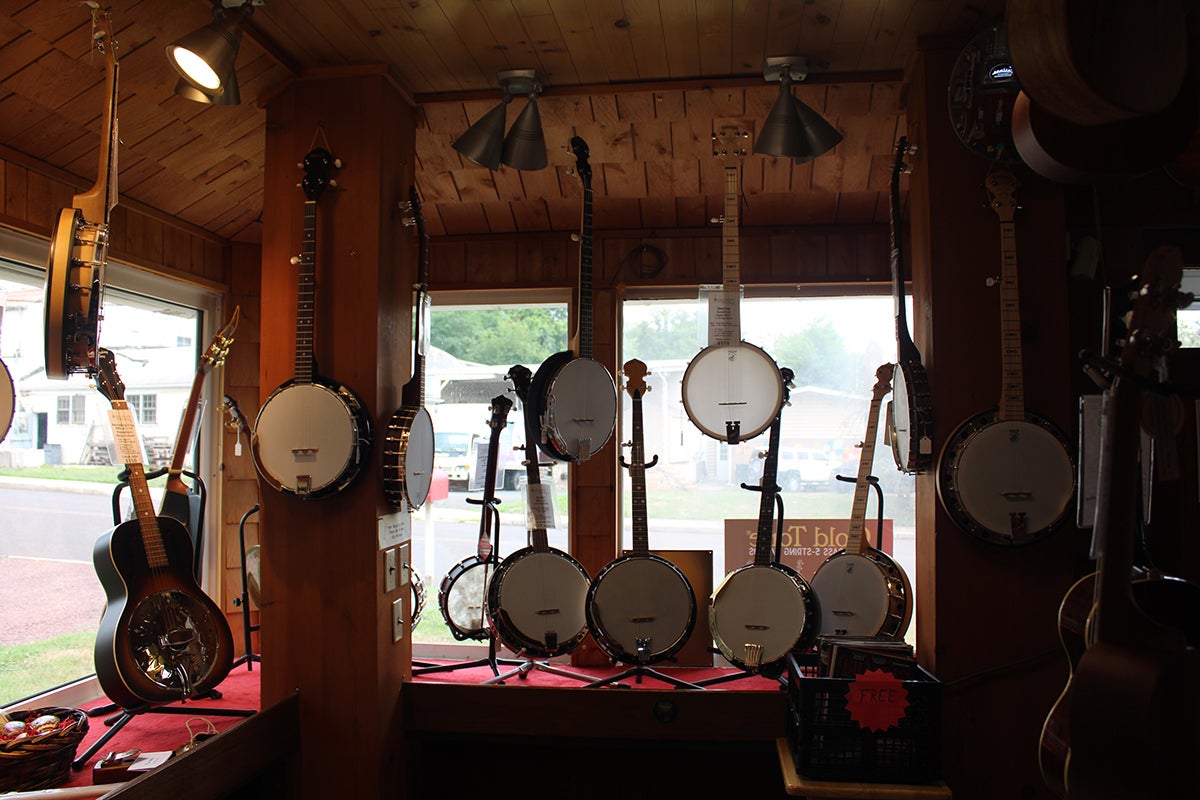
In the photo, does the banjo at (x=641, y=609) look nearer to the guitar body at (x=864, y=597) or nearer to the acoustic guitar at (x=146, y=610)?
the guitar body at (x=864, y=597)

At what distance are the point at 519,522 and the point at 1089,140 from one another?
284cm

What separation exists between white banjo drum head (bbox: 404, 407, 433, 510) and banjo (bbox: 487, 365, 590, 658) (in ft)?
1.21

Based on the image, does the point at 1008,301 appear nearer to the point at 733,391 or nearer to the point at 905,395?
the point at 905,395

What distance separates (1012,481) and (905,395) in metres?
0.40

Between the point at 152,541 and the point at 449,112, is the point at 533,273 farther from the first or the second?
the point at 152,541

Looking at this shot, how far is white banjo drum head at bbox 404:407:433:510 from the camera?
2.71m

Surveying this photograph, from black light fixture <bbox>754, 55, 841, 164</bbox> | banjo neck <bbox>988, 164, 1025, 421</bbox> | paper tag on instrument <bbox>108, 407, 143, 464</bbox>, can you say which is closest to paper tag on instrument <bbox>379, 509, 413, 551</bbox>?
paper tag on instrument <bbox>108, 407, 143, 464</bbox>

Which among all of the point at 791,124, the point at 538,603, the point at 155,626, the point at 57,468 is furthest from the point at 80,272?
the point at 791,124

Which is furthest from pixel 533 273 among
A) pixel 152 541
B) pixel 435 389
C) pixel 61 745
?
pixel 61 745

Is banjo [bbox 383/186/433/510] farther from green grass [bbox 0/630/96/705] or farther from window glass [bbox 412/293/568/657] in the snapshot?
green grass [bbox 0/630/96/705]

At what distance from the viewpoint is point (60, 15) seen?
234cm

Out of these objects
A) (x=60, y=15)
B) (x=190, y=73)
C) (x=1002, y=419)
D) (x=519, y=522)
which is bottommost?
(x=519, y=522)

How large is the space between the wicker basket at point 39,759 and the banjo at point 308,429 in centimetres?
90

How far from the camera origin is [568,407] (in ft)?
9.43
